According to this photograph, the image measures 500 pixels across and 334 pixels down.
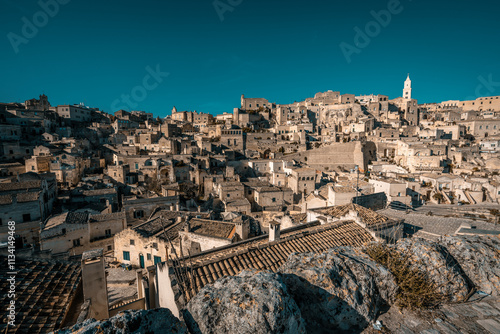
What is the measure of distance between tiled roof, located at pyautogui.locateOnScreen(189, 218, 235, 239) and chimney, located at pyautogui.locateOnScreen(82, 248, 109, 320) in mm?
Result: 6819

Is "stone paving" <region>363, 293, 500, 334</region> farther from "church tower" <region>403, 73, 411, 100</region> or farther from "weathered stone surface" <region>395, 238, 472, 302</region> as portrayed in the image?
"church tower" <region>403, 73, 411, 100</region>

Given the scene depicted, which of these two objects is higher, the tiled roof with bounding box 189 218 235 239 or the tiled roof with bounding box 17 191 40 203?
the tiled roof with bounding box 17 191 40 203

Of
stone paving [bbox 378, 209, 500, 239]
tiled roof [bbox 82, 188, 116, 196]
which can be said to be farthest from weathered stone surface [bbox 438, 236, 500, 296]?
tiled roof [bbox 82, 188, 116, 196]

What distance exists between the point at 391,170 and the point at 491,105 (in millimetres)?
57689

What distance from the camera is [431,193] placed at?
2822cm

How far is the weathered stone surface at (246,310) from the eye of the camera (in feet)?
7.27

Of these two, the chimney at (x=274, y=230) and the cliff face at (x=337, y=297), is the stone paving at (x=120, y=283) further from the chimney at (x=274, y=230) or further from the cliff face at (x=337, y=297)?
the cliff face at (x=337, y=297)

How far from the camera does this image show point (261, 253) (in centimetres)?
695

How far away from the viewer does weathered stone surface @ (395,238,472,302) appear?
3.32 metres

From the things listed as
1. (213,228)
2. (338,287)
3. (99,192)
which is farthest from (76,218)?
(338,287)

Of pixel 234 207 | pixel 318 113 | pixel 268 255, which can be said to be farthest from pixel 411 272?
pixel 318 113

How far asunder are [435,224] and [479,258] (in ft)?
30.9

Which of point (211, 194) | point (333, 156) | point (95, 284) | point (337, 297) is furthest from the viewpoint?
point (333, 156)

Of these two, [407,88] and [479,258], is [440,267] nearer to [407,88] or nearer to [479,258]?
[479,258]
